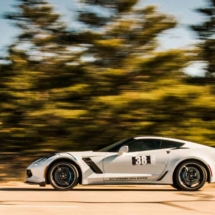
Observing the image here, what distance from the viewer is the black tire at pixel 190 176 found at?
10727mm

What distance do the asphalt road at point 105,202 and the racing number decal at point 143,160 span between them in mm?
730

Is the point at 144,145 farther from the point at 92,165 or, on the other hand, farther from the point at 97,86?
the point at 97,86

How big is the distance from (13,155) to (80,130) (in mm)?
2730

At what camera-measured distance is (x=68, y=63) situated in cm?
1738

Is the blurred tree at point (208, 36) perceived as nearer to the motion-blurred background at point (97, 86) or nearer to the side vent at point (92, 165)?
the motion-blurred background at point (97, 86)

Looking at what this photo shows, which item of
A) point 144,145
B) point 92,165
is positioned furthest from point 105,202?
point 144,145

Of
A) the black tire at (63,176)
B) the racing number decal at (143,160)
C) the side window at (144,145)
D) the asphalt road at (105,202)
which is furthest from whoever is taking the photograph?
the side window at (144,145)

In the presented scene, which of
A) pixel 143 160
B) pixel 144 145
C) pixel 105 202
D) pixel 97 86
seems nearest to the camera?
pixel 105 202

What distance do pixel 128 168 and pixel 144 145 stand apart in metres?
0.65

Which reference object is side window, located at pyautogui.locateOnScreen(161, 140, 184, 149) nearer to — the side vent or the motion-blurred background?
the side vent

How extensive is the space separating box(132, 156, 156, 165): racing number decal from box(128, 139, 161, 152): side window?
8.6 inches

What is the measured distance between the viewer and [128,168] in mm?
10727

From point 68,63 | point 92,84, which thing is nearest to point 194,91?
point 92,84

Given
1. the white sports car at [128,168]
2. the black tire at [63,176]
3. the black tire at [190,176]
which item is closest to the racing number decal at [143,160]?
the white sports car at [128,168]
